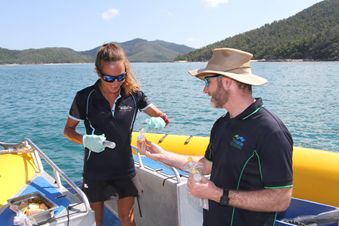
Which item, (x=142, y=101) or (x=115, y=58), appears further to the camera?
(x=142, y=101)

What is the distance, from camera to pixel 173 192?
3.15 meters

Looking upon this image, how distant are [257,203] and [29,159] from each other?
2.66m

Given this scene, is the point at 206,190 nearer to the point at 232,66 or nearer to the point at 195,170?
the point at 195,170

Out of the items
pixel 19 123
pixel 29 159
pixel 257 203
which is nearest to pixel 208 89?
pixel 257 203

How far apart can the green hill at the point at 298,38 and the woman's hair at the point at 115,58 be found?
8059 cm

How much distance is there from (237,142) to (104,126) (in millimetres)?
1224

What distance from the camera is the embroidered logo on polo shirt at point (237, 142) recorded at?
5.81ft

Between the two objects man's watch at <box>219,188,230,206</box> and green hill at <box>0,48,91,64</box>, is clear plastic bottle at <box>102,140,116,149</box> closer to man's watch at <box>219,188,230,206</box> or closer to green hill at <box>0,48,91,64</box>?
man's watch at <box>219,188,230,206</box>

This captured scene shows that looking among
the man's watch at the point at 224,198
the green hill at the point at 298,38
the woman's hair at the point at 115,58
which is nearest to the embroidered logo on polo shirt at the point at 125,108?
the woman's hair at the point at 115,58

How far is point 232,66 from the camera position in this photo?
6.13 ft

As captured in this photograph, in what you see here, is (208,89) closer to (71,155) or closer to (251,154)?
(251,154)

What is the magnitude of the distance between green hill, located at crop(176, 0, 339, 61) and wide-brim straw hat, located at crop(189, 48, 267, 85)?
81171mm

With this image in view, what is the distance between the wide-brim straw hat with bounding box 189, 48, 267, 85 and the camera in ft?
6.00

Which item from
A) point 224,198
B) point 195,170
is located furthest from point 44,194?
point 224,198
